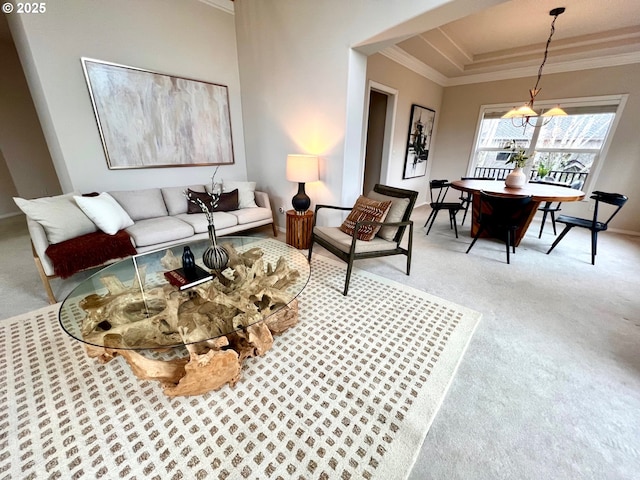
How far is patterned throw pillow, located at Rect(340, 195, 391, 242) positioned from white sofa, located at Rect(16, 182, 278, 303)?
4.24ft

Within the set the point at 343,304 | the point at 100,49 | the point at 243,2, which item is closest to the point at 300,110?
the point at 243,2

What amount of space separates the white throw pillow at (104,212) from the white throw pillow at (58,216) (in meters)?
0.07

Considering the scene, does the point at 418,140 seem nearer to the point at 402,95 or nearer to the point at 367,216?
the point at 402,95

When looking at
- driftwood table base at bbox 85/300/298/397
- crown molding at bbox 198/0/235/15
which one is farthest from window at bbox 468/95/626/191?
driftwood table base at bbox 85/300/298/397

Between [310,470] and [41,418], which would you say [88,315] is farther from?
[310,470]

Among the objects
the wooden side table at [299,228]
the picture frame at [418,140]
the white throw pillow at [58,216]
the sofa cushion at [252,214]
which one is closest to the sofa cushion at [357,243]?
the wooden side table at [299,228]

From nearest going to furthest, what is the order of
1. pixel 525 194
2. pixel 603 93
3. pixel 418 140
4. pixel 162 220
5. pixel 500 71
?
pixel 162 220, pixel 525 194, pixel 603 93, pixel 500 71, pixel 418 140

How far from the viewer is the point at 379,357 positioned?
5.15 ft

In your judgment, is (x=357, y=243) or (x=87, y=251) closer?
(x=87, y=251)

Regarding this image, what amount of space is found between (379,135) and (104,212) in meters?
4.09

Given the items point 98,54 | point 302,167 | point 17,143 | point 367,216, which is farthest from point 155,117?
point 17,143

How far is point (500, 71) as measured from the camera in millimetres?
4441

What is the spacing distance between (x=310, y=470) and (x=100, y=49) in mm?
3815

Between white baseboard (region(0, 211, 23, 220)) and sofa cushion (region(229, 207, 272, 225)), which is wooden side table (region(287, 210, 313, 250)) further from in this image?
white baseboard (region(0, 211, 23, 220))
